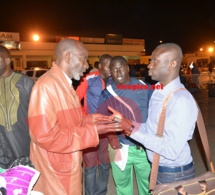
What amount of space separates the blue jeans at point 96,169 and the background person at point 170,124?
1.85m

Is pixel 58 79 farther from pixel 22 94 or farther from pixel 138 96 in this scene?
pixel 138 96

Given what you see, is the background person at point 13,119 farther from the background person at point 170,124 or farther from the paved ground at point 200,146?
the paved ground at point 200,146

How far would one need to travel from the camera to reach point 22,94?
3.23 m

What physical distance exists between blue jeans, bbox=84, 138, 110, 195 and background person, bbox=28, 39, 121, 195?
5.39 feet

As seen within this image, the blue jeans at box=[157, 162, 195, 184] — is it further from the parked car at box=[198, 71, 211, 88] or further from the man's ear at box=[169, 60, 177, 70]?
the parked car at box=[198, 71, 211, 88]

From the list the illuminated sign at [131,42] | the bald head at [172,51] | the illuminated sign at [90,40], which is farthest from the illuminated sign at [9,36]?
the bald head at [172,51]

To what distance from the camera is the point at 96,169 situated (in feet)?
14.4

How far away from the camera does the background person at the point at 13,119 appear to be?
3.15 metres

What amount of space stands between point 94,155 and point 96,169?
→ 228 millimetres

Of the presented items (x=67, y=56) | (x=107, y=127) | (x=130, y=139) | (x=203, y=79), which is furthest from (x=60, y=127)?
(x=203, y=79)

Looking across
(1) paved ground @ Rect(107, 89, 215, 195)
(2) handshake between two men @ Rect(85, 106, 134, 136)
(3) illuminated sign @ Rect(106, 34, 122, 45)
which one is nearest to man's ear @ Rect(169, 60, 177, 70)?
(2) handshake between two men @ Rect(85, 106, 134, 136)

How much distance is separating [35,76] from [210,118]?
11.2 metres

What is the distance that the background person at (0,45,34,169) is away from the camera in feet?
10.3

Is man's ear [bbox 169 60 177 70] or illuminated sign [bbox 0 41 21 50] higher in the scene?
illuminated sign [bbox 0 41 21 50]
